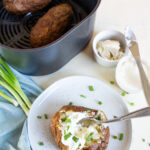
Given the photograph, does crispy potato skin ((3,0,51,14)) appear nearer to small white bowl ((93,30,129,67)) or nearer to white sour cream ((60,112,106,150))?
small white bowl ((93,30,129,67))

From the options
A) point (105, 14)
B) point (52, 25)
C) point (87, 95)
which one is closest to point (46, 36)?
point (52, 25)

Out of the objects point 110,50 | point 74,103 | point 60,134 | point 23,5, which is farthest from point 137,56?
point 23,5

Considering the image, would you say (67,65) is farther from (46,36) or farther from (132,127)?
(132,127)

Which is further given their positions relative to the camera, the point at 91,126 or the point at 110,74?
the point at 110,74

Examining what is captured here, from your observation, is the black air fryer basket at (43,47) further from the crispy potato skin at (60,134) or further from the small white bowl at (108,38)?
the crispy potato skin at (60,134)

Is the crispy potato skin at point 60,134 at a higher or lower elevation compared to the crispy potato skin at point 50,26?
lower

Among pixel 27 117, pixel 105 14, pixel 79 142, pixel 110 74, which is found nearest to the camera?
pixel 79 142

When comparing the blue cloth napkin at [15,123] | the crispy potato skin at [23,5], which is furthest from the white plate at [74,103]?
the crispy potato skin at [23,5]
